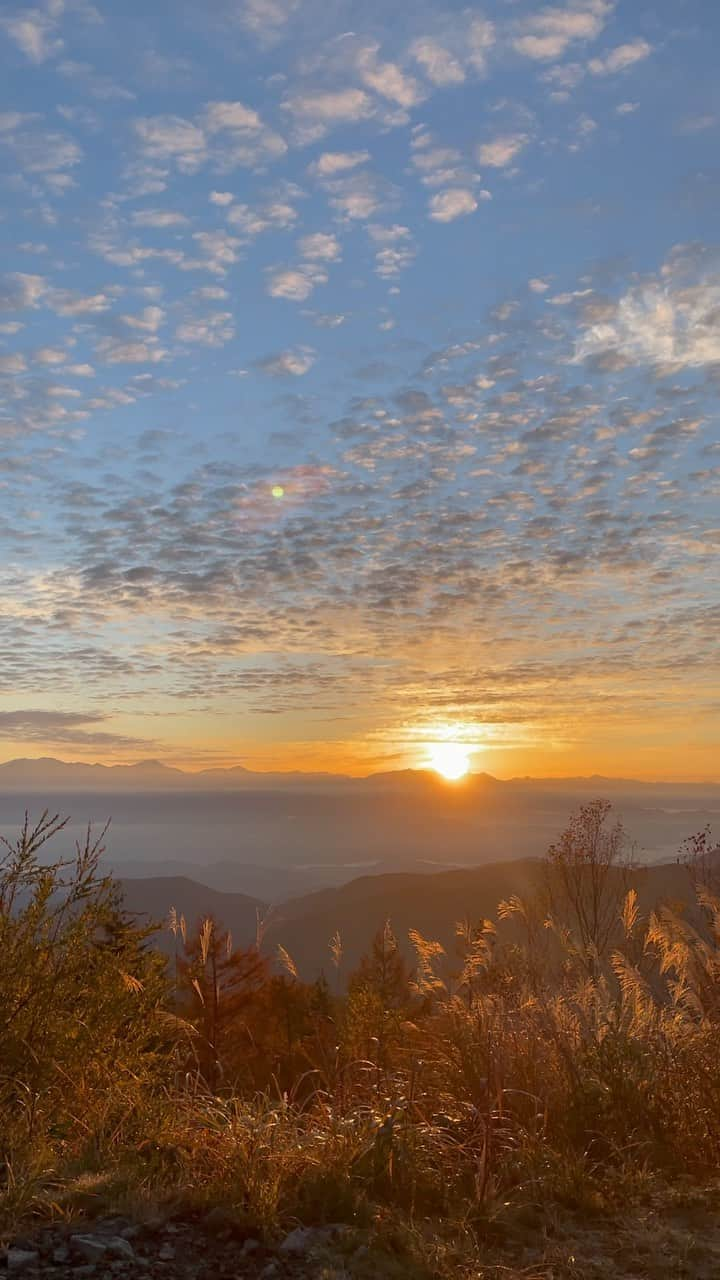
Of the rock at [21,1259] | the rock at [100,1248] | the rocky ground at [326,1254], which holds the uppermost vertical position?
the rock at [21,1259]

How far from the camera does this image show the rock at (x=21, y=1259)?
10.6 feet

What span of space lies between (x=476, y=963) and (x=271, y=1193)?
3.29m

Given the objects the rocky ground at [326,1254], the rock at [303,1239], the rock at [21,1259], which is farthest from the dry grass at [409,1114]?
the rock at [21,1259]

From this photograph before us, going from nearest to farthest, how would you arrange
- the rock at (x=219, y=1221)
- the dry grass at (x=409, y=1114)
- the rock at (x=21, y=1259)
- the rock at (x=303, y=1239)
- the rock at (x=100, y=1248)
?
the rock at (x=21, y=1259) < the rock at (x=100, y=1248) < the rock at (x=303, y=1239) < the rock at (x=219, y=1221) < the dry grass at (x=409, y=1114)

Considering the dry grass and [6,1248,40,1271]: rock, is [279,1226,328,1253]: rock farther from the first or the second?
[6,1248,40,1271]: rock

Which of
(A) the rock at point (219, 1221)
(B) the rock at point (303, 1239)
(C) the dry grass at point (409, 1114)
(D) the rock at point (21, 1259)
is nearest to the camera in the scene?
(D) the rock at point (21, 1259)

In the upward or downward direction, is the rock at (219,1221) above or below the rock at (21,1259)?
below

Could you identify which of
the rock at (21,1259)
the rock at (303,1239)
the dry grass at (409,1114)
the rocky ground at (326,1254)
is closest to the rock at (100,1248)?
the rocky ground at (326,1254)

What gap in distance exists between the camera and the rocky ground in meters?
3.34

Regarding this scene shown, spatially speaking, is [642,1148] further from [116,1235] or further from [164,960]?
[164,960]

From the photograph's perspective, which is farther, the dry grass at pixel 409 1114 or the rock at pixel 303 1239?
the dry grass at pixel 409 1114

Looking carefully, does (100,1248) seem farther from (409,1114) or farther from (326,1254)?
(409,1114)

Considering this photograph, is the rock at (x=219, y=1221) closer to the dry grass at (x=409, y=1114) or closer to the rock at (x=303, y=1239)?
the dry grass at (x=409, y=1114)

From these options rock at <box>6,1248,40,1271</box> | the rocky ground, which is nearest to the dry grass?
the rocky ground
